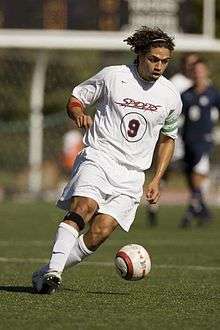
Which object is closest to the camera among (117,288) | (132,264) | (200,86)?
(132,264)

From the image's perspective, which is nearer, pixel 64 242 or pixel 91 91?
pixel 64 242

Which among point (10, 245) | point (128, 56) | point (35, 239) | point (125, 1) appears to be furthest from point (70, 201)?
point (128, 56)

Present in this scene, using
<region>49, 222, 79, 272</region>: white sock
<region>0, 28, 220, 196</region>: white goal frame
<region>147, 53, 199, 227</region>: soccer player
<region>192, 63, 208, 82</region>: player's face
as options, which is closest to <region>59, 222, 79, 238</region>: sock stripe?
<region>49, 222, 79, 272</region>: white sock

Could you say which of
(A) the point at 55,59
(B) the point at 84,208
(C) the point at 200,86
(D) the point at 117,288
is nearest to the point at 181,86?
(C) the point at 200,86

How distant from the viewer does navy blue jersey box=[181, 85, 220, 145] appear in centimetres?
1728

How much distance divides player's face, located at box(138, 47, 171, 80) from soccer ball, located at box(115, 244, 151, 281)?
4.00 feet

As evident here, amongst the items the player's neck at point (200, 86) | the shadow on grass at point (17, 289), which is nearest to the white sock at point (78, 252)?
the shadow on grass at point (17, 289)

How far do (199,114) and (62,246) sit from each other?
9085 mm

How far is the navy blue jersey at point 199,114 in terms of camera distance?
17.3m

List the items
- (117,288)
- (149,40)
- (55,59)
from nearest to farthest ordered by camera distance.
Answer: (149,40) → (117,288) → (55,59)

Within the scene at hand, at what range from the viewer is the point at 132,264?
28.7 ft

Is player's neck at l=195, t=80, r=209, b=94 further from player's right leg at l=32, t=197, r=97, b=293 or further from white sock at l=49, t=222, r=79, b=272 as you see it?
white sock at l=49, t=222, r=79, b=272

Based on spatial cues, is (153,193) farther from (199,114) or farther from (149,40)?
(199,114)

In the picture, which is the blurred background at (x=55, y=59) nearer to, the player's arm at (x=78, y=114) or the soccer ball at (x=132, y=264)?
the player's arm at (x=78, y=114)
